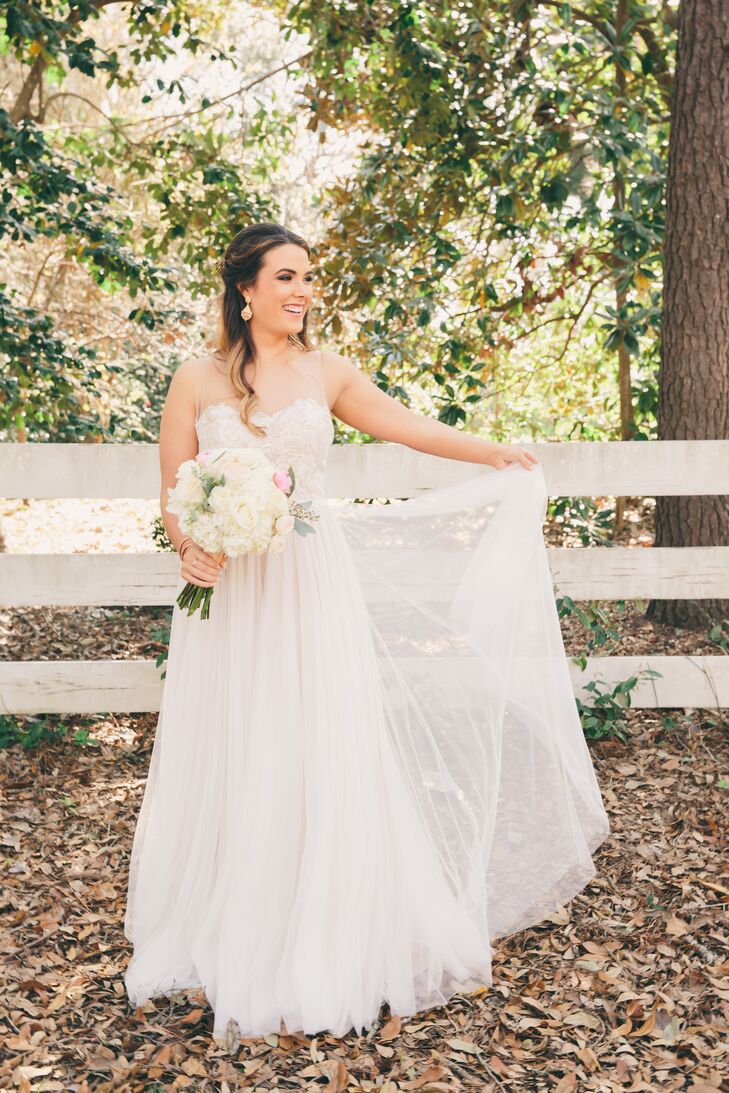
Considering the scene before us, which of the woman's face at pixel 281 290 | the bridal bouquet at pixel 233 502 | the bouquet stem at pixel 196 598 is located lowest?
the bouquet stem at pixel 196 598

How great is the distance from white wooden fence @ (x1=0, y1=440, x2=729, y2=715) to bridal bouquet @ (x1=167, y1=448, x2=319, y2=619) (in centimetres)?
184

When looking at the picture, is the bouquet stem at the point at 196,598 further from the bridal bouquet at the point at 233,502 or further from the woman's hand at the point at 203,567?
the bridal bouquet at the point at 233,502

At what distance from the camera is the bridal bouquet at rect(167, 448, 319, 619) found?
9.20 feet

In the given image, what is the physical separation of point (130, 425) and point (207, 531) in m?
6.29

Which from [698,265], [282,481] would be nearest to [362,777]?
[282,481]

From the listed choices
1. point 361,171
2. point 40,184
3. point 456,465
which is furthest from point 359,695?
point 361,171

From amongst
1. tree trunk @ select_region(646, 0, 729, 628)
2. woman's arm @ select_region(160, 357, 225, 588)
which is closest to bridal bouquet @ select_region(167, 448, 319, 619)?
woman's arm @ select_region(160, 357, 225, 588)

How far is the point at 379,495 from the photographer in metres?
4.78

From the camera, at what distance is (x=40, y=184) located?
6.35 meters

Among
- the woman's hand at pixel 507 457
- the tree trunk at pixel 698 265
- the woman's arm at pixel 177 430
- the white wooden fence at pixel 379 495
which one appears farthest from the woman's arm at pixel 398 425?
the tree trunk at pixel 698 265

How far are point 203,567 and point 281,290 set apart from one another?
966 millimetres

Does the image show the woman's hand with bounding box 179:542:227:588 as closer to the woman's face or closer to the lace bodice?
the lace bodice

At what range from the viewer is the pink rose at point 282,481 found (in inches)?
115

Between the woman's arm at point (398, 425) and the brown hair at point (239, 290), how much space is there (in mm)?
216
